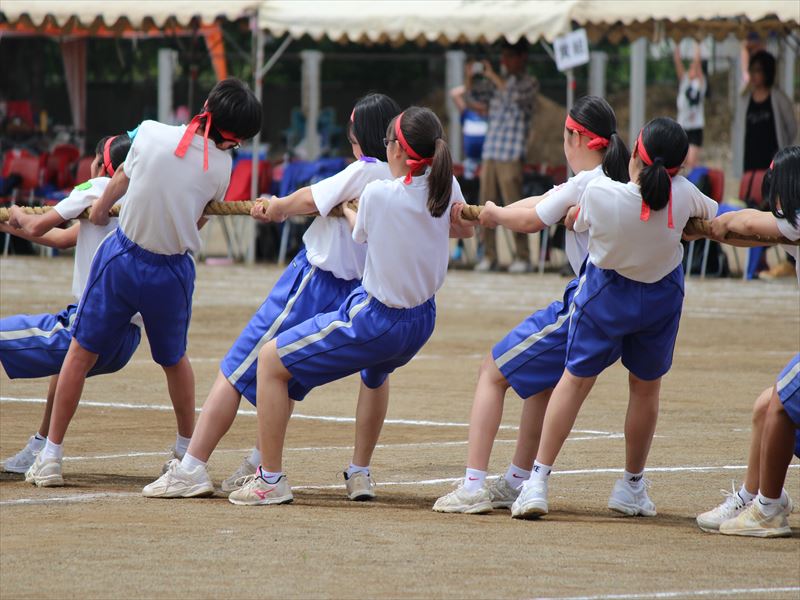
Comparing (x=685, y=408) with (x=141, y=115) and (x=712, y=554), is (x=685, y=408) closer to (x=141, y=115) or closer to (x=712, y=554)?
(x=712, y=554)

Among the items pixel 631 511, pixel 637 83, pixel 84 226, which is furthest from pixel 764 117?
pixel 631 511

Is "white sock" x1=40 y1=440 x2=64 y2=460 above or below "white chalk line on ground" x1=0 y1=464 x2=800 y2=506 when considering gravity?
above

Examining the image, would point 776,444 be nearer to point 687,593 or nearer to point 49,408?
point 687,593

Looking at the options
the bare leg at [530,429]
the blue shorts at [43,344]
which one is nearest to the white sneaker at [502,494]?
the bare leg at [530,429]

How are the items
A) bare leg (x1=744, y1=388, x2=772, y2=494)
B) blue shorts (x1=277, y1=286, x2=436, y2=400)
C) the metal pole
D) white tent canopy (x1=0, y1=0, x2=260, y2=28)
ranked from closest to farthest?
1. bare leg (x1=744, y1=388, x2=772, y2=494)
2. blue shorts (x1=277, y1=286, x2=436, y2=400)
3. white tent canopy (x1=0, y1=0, x2=260, y2=28)
4. the metal pole

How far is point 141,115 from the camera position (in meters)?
39.8

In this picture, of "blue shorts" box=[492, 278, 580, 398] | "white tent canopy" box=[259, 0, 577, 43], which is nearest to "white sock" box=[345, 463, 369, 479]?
"blue shorts" box=[492, 278, 580, 398]

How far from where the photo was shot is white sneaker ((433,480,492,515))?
759 centimetres

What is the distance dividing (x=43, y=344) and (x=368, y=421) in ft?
5.87

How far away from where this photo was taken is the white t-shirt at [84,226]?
841 centimetres

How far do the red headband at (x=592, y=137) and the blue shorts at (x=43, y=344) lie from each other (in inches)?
99.5

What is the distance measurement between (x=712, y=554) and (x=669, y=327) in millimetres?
1165

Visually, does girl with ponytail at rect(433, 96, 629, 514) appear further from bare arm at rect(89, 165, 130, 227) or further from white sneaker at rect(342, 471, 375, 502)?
bare arm at rect(89, 165, 130, 227)

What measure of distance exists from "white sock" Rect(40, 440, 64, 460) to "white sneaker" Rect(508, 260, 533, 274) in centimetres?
1503
